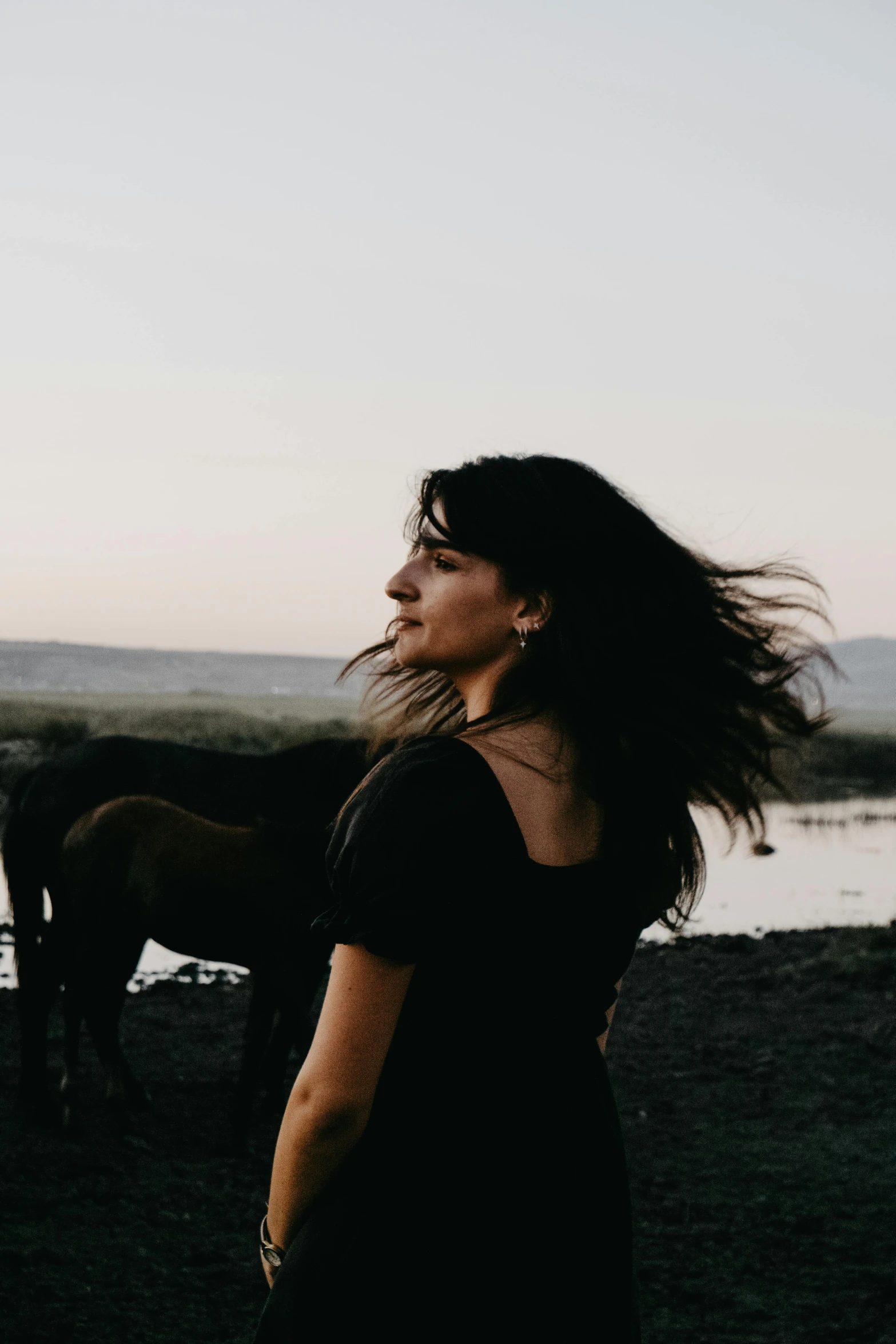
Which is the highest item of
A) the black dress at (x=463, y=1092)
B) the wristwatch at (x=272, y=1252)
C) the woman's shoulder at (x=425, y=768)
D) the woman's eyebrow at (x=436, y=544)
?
the woman's eyebrow at (x=436, y=544)

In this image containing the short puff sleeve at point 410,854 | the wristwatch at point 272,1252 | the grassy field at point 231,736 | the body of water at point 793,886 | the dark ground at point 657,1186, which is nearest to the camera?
the short puff sleeve at point 410,854

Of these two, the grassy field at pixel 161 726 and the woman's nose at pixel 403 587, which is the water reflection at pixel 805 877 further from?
the woman's nose at pixel 403 587

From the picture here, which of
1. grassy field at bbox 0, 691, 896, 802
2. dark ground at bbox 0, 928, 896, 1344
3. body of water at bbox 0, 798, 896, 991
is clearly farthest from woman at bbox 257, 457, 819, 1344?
grassy field at bbox 0, 691, 896, 802

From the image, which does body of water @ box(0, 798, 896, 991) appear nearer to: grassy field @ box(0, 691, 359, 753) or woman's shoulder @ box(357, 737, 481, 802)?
grassy field @ box(0, 691, 359, 753)

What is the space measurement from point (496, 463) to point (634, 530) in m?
0.21

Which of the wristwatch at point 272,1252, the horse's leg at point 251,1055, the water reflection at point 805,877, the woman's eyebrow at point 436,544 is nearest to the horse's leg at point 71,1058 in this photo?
the horse's leg at point 251,1055

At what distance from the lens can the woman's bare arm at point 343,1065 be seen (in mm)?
1280

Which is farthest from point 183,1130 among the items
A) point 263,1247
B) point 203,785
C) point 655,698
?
point 655,698

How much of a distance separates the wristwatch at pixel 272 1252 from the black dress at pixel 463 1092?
0.05 m

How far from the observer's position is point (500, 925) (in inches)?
52.1

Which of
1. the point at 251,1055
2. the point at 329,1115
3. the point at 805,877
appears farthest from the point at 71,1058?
the point at 805,877

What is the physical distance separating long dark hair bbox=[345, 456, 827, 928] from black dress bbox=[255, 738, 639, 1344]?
0.16 m

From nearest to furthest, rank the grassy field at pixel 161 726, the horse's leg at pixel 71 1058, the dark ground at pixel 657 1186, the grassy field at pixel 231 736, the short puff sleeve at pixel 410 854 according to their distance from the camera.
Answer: the short puff sleeve at pixel 410 854, the dark ground at pixel 657 1186, the horse's leg at pixel 71 1058, the grassy field at pixel 231 736, the grassy field at pixel 161 726

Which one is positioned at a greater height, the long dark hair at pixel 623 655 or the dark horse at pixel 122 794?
the long dark hair at pixel 623 655
